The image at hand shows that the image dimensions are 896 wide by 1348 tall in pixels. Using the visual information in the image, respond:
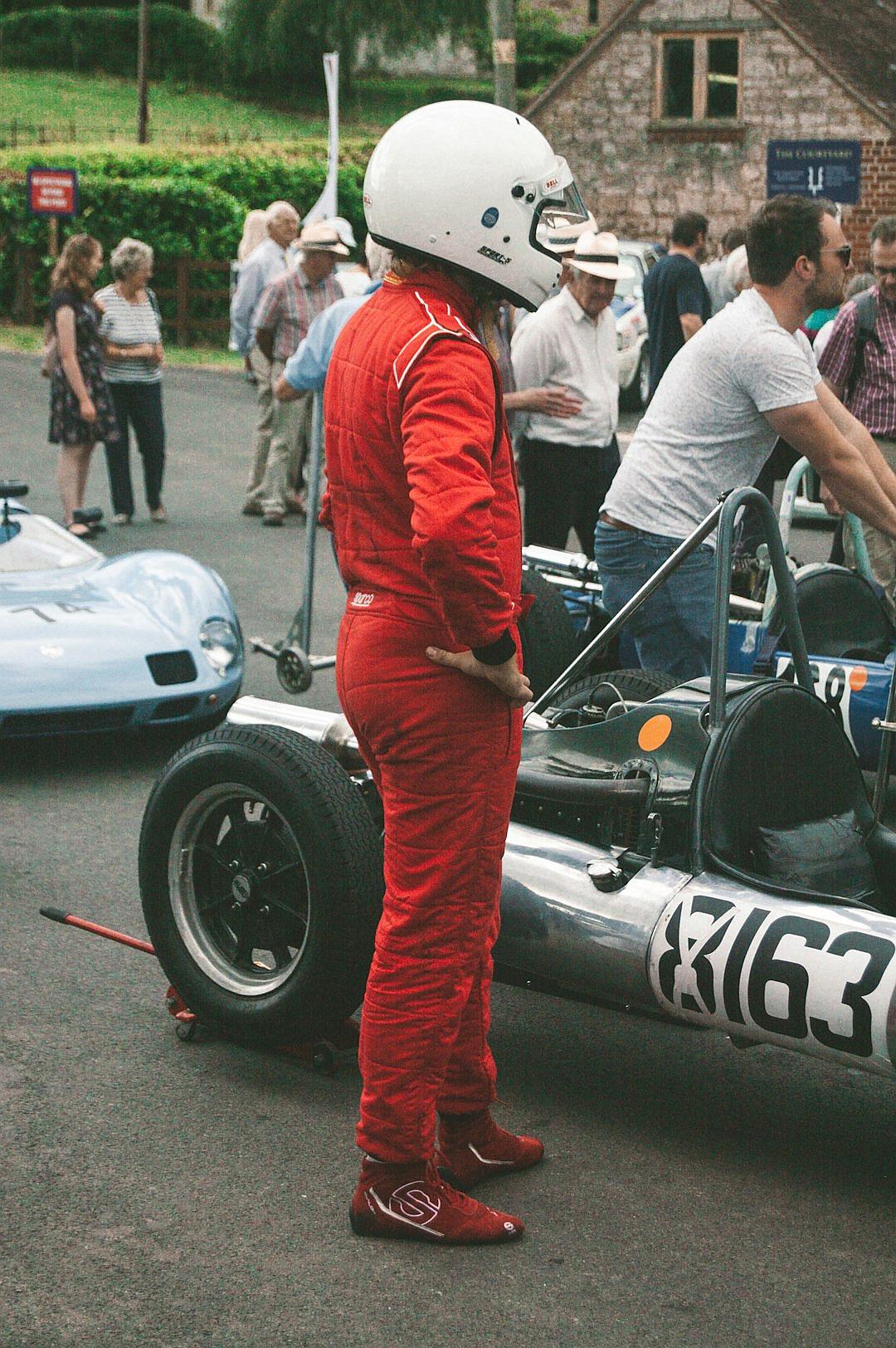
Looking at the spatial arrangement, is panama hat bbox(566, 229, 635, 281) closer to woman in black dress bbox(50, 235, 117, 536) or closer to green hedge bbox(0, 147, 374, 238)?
woman in black dress bbox(50, 235, 117, 536)

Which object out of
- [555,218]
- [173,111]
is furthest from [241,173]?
[555,218]

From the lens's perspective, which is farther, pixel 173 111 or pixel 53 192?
pixel 173 111

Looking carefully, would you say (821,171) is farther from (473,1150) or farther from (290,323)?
(473,1150)

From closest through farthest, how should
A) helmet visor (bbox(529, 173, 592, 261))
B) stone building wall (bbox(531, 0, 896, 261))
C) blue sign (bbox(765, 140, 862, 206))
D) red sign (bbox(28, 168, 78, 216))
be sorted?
helmet visor (bbox(529, 173, 592, 261)), blue sign (bbox(765, 140, 862, 206)), red sign (bbox(28, 168, 78, 216)), stone building wall (bbox(531, 0, 896, 261))

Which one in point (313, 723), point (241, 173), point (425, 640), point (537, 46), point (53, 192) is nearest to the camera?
point (425, 640)

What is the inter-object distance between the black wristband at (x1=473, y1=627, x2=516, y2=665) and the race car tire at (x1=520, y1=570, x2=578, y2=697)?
2643 millimetres

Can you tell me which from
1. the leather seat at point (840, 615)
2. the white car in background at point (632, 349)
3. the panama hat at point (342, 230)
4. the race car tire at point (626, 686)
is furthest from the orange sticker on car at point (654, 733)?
the white car in background at point (632, 349)

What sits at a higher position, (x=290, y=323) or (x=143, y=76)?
(x=143, y=76)

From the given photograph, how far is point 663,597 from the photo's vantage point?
4.73 m

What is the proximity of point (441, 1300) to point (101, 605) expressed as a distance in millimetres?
3995

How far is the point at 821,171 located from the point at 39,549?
14.5 meters

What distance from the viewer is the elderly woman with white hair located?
11.2m

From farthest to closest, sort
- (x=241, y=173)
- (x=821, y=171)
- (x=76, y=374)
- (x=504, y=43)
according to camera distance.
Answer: (x=241, y=173), (x=821, y=171), (x=504, y=43), (x=76, y=374)

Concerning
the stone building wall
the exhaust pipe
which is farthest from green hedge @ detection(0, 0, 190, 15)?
the exhaust pipe
